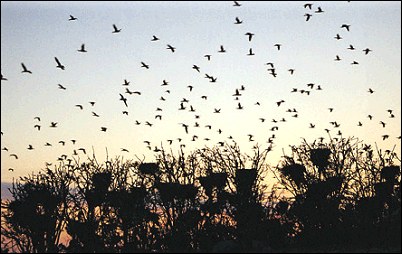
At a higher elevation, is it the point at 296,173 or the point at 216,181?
the point at 296,173

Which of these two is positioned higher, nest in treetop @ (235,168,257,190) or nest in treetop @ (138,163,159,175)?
nest in treetop @ (138,163,159,175)

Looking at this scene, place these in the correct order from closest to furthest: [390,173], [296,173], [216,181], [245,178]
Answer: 1. [390,173]
2. [296,173]
3. [245,178]
4. [216,181]

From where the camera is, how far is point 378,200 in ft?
143

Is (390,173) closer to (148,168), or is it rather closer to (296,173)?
(296,173)

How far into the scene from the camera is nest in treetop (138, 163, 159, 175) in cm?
5109

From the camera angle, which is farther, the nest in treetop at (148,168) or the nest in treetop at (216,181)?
the nest in treetop at (148,168)

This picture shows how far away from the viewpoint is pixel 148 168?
51.1m

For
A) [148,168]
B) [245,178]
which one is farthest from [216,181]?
[148,168]

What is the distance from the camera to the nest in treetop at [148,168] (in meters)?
51.1

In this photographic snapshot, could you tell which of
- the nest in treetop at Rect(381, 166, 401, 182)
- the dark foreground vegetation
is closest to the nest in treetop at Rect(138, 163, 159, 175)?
the dark foreground vegetation

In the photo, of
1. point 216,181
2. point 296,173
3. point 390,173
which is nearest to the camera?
point 390,173

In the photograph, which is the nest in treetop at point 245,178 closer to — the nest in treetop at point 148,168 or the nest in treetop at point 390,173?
the nest in treetop at point 148,168

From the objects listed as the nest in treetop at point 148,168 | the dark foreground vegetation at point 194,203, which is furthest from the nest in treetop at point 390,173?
the nest in treetop at point 148,168

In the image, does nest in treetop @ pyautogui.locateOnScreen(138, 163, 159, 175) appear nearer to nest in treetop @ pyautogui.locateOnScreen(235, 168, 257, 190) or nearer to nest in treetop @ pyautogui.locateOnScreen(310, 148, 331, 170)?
nest in treetop @ pyautogui.locateOnScreen(235, 168, 257, 190)
